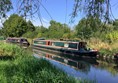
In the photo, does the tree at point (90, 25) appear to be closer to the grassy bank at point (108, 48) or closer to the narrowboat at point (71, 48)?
the grassy bank at point (108, 48)

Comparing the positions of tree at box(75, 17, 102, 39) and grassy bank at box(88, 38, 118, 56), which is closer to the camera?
tree at box(75, 17, 102, 39)

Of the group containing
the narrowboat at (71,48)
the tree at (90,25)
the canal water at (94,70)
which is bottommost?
the canal water at (94,70)

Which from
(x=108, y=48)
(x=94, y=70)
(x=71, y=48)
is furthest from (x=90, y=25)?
(x=71, y=48)

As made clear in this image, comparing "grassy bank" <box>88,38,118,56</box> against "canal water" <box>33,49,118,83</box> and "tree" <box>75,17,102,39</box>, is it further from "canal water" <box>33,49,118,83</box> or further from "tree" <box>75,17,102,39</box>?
"tree" <box>75,17,102,39</box>

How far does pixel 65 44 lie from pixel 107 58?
7688 mm

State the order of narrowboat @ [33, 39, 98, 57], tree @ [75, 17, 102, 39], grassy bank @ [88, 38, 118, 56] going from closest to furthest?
1. tree @ [75, 17, 102, 39]
2. grassy bank @ [88, 38, 118, 56]
3. narrowboat @ [33, 39, 98, 57]

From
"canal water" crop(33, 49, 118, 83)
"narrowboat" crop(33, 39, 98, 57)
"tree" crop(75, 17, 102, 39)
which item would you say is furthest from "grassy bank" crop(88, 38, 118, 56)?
"tree" crop(75, 17, 102, 39)

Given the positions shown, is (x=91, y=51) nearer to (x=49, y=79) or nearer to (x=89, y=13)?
(x=49, y=79)

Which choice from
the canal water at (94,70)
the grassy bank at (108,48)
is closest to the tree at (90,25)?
the canal water at (94,70)

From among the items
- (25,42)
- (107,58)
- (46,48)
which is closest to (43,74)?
(107,58)

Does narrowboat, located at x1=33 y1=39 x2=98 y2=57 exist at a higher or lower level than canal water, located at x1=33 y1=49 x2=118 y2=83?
higher

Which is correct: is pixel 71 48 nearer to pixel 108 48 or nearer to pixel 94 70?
pixel 108 48

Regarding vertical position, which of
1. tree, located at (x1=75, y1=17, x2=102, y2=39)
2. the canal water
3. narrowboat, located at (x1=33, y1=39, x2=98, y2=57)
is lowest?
the canal water

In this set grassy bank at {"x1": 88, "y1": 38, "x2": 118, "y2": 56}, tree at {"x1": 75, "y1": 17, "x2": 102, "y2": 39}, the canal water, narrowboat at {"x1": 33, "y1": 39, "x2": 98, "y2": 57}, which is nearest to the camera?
tree at {"x1": 75, "y1": 17, "x2": 102, "y2": 39}
